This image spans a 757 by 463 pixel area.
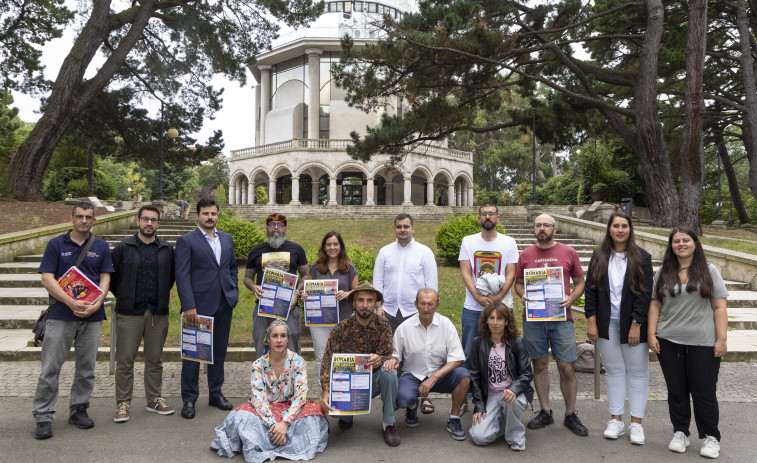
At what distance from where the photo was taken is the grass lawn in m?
7.68

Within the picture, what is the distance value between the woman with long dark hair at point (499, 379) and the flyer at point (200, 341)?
246cm

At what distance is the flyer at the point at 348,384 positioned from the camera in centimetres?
409

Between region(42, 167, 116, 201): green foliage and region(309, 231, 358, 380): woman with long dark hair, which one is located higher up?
region(42, 167, 116, 201): green foliage

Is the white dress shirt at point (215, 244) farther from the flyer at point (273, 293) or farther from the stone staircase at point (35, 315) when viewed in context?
the stone staircase at point (35, 315)

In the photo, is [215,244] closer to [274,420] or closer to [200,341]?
[200,341]

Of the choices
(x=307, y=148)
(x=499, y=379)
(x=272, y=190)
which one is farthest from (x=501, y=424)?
(x=272, y=190)

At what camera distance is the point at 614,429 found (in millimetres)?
4188

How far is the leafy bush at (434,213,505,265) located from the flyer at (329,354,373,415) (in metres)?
8.52

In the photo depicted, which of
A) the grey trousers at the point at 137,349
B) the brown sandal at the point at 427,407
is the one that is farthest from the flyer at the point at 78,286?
the brown sandal at the point at 427,407

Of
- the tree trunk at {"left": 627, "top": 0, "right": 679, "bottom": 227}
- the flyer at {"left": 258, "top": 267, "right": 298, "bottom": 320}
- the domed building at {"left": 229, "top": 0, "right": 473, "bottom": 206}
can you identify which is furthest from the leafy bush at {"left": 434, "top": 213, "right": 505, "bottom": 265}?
the domed building at {"left": 229, "top": 0, "right": 473, "bottom": 206}

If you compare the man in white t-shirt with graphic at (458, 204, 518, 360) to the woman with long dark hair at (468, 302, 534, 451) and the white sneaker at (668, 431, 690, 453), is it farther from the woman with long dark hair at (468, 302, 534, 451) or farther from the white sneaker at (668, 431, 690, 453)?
the white sneaker at (668, 431, 690, 453)

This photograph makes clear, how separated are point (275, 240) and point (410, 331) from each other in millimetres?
1736

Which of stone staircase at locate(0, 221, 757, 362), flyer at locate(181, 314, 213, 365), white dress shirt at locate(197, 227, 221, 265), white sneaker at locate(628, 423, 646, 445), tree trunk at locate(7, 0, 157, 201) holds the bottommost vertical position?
white sneaker at locate(628, 423, 646, 445)

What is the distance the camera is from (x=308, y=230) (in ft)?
58.5
